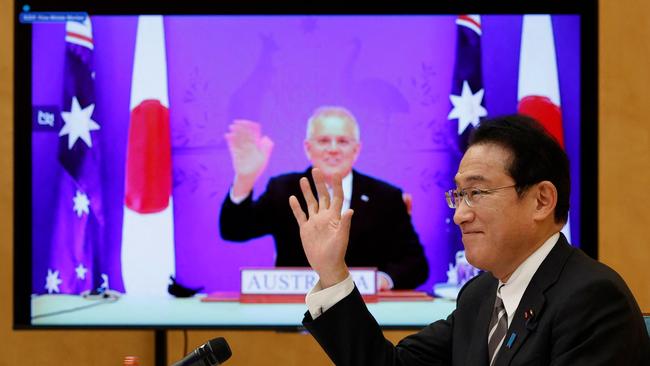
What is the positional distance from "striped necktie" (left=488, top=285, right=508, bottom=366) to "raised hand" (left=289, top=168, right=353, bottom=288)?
395 mm

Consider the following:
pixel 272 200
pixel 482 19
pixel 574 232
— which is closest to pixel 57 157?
pixel 272 200

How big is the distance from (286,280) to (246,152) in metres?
→ 0.56

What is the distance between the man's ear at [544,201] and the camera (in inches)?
79.4

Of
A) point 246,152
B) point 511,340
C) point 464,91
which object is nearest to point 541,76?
point 464,91

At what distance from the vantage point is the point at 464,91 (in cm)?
364

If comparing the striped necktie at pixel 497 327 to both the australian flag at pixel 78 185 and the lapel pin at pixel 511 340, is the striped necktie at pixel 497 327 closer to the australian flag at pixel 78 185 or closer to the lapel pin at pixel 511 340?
the lapel pin at pixel 511 340

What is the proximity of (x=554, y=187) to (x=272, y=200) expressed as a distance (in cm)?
179

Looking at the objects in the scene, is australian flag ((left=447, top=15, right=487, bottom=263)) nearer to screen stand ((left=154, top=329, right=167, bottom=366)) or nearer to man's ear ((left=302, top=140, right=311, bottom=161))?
man's ear ((left=302, top=140, right=311, bottom=161))

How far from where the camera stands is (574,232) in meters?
3.64

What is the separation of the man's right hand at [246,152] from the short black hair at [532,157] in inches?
66.6

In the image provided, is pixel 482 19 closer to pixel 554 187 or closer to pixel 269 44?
pixel 269 44

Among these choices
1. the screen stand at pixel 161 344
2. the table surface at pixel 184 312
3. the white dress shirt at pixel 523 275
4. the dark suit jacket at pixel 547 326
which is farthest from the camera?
the screen stand at pixel 161 344

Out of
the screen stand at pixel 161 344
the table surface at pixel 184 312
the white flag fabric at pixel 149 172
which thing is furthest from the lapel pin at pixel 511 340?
the screen stand at pixel 161 344

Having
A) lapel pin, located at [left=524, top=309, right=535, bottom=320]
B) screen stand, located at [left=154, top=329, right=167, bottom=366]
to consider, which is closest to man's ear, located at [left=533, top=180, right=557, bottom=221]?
lapel pin, located at [left=524, top=309, right=535, bottom=320]
